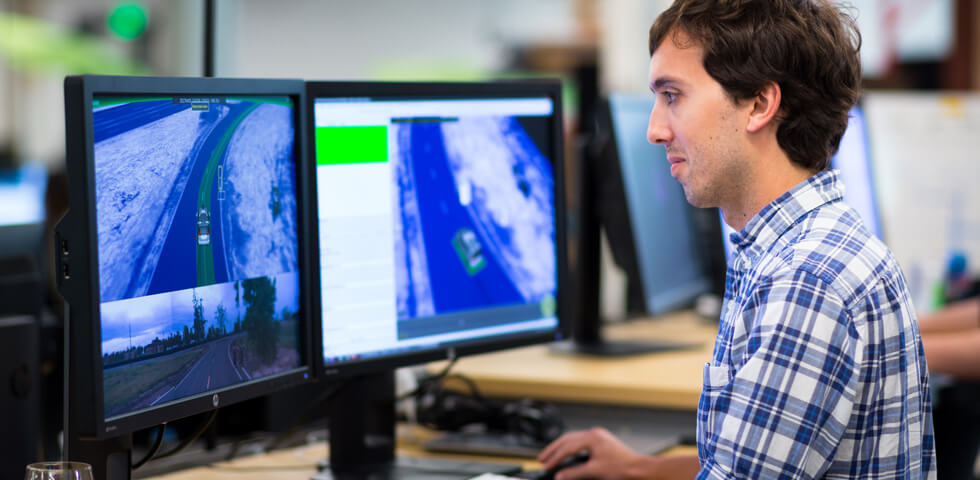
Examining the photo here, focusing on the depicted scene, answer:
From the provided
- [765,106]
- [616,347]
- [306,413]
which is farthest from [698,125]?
[616,347]

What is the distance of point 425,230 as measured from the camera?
1.48 meters

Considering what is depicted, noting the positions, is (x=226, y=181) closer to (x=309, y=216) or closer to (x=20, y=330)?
(x=309, y=216)

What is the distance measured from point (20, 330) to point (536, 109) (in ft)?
2.68

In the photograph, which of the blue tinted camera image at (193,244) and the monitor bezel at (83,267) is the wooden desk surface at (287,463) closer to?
the blue tinted camera image at (193,244)

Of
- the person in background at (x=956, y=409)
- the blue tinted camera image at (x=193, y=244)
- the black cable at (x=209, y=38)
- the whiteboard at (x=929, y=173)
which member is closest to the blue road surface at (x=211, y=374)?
the blue tinted camera image at (x=193, y=244)

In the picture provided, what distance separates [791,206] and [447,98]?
56cm

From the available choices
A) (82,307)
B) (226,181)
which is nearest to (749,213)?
(226,181)

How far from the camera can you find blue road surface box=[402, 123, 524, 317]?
58.1 inches

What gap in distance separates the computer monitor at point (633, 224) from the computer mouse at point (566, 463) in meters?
0.61

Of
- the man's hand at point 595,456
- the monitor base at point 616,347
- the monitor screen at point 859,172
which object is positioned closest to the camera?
the man's hand at point 595,456

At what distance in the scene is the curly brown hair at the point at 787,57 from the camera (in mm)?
1127

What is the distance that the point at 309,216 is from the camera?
1346 mm

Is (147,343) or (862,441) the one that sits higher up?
(147,343)

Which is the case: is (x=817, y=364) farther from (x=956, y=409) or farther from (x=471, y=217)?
(x=956, y=409)
